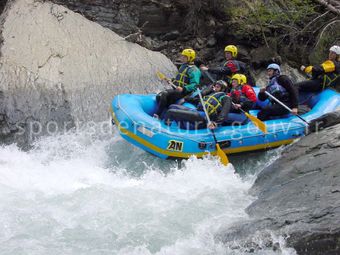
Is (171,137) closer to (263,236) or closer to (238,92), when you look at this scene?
(238,92)

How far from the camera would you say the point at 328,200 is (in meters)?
4.32

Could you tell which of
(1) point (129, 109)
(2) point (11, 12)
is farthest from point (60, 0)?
(1) point (129, 109)

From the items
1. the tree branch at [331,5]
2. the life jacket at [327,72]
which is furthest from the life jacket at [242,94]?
the tree branch at [331,5]

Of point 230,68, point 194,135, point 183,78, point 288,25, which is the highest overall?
point 288,25

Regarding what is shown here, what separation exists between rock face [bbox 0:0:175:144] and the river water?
66 centimetres

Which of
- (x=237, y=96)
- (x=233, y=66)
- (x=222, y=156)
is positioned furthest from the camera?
(x=233, y=66)

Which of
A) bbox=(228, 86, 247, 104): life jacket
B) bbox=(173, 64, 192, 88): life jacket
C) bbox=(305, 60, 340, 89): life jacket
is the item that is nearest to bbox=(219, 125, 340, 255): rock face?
bbox=(228, 86, 247, 104): life jacket

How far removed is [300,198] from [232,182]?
4.80 ft

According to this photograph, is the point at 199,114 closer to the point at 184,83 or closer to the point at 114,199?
the point at 184,83

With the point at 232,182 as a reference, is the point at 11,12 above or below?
above

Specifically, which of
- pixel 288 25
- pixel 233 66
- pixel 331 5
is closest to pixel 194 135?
pixel 233 66

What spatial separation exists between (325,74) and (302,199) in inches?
134

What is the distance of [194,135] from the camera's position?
635cm

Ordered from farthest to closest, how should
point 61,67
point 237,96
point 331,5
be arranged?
point 331,5, point 61,67, point 237,96
